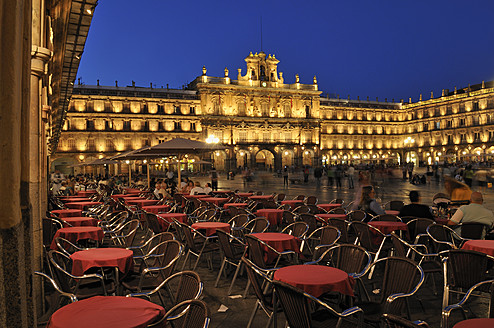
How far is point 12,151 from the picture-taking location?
4.77 ft

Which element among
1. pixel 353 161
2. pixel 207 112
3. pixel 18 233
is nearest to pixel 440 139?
pixel 353 161

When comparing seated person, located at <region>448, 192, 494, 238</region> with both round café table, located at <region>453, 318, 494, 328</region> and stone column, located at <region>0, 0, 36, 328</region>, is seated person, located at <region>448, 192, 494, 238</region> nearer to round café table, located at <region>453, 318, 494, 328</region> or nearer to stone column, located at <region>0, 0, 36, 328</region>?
round café table, located at <region>453, 318, 494, 328</region>

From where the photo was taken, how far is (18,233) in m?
1.56

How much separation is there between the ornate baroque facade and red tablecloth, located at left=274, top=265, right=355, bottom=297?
143 ft

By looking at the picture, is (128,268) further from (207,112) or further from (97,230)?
(207,112)

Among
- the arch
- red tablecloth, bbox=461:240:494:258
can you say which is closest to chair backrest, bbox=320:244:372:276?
red tablecloth, bbox=461:240:494:258

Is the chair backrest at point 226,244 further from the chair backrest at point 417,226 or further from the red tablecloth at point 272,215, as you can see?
the red tablecloth at point 272,215

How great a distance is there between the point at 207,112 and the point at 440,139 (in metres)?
35.4

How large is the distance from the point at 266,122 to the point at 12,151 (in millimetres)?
54597

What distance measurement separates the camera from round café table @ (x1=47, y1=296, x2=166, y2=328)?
106 inches

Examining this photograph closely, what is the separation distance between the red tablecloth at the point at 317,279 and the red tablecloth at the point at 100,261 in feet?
6.00

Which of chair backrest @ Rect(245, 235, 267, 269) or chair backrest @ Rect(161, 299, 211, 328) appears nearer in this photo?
chair backrest @ Rect(161, 299, 211, 328)

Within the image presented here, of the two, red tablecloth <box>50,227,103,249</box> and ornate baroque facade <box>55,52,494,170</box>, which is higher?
ornate baroque facade <box>55,52,494,170</box>

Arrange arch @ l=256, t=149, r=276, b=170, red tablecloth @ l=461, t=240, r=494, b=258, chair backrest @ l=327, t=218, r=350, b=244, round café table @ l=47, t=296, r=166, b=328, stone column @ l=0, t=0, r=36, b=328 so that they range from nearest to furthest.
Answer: stone column @ l=0, t=0, r=36, b=328
round café table @ l=47, t=296, r=166, b=328
red tablecloth @ l=461, t=240, r=494, b=258
chair backrest @ l=327, t=218, r=350, b=244
arch @ l=256, t=149, r=276, b=170
